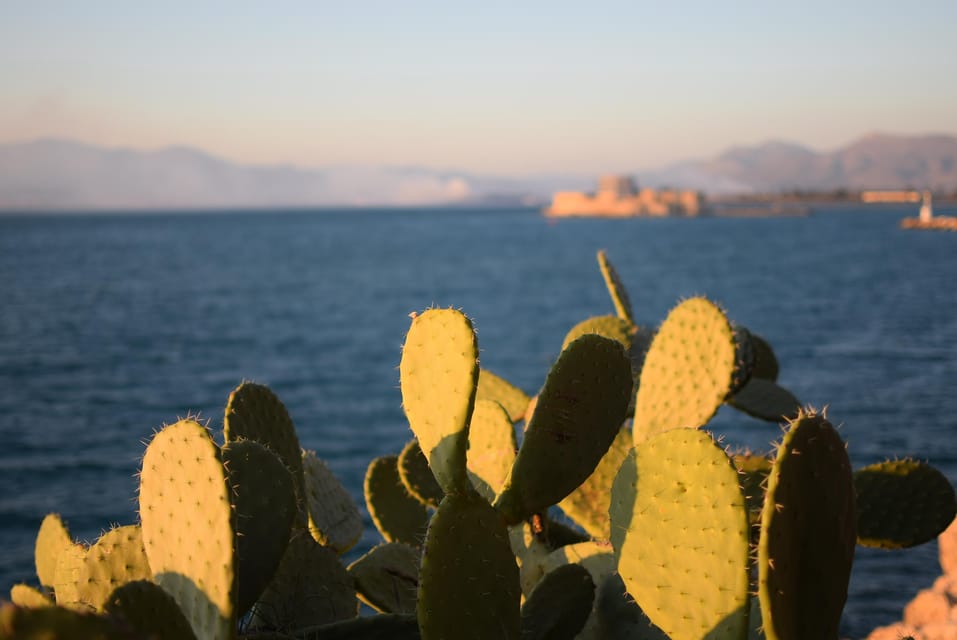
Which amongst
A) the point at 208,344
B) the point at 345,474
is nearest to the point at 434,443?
the point at 345,474

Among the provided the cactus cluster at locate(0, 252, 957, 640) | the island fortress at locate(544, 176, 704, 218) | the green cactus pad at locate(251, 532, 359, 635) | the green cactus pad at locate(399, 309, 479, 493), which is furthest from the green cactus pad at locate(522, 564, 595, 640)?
the island fortress at locate(544, 176, 704, 218)

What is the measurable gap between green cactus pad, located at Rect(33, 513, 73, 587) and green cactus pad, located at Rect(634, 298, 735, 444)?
1.32m

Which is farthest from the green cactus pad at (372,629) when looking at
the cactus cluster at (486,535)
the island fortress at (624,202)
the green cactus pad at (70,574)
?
the island fortress at (624,202)

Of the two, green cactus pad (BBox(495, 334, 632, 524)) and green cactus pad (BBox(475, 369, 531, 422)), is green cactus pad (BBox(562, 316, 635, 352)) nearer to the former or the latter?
green cactus pad (BBox(475, 369, 531, 422))

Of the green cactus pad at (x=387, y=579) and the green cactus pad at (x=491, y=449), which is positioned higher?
the green cactus pad at (x=491, y=449)

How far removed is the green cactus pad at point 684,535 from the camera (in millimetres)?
1496

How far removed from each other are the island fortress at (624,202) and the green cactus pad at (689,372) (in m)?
156

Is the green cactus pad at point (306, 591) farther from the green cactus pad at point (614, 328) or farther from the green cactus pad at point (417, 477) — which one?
the green cactus pad at point (614, 328)

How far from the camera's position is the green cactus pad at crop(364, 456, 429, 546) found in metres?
2.80

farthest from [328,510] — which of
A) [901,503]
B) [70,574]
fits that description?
[901,503]

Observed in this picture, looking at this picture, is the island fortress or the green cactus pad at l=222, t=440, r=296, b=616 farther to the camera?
the island fortress

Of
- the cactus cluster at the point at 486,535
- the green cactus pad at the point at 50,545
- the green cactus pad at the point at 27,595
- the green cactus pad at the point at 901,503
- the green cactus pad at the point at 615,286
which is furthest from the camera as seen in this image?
the green cactus pad at the point at 615,286

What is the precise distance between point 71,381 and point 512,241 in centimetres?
7700

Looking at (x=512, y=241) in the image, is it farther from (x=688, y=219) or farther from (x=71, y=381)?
(x=71, y=381)
